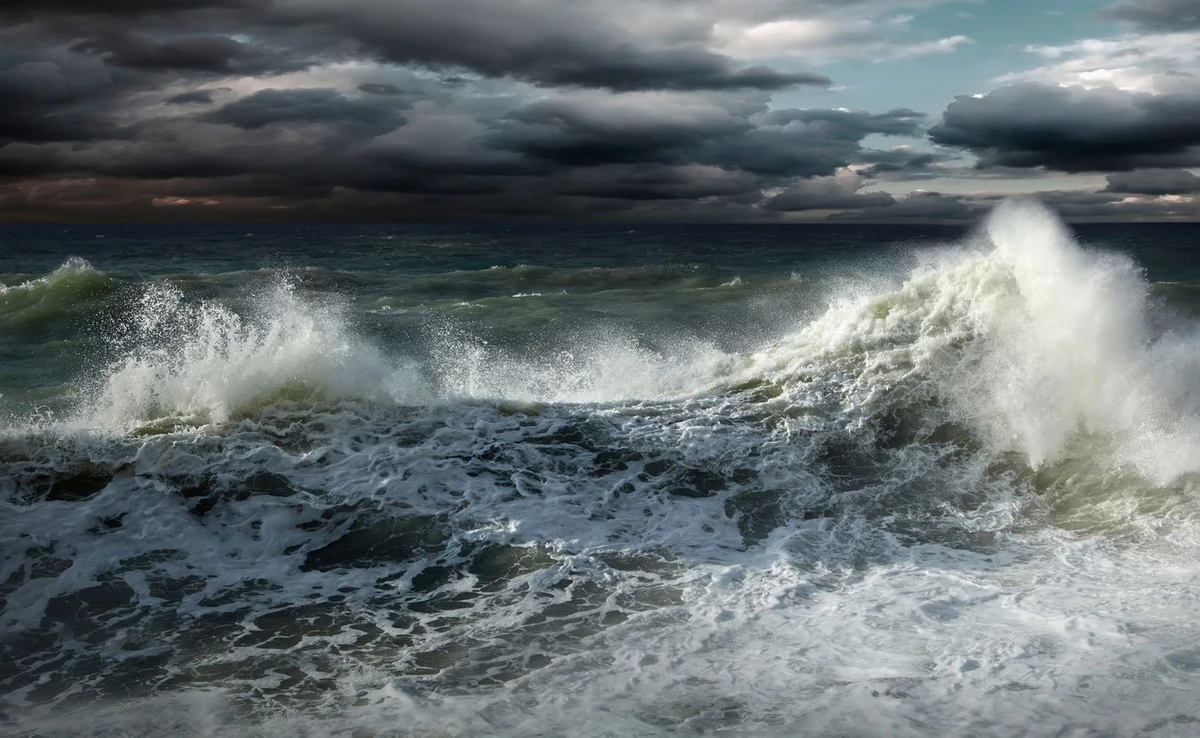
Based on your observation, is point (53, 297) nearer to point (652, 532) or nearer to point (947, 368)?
point (652, 532)

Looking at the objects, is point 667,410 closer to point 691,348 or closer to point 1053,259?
point 1053,259

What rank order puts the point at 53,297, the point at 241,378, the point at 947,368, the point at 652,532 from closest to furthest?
the point at 652,532 < the point at 241,378 < the point at 947,368 < the point at 53,297

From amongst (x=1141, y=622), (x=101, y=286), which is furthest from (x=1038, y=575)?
(x=101, y=286)

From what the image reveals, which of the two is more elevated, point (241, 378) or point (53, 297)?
point (53, 297)

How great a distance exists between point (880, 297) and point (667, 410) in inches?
149

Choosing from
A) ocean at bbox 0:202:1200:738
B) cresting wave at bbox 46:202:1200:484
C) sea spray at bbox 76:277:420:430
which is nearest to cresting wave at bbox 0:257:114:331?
ocean at bbox 0:202:1200:738

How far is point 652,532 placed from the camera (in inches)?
304

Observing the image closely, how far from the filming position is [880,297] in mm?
12039

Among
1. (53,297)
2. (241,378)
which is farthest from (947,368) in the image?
(53,297)

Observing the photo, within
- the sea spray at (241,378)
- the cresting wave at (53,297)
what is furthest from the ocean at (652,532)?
the cresting wave at (53,297)

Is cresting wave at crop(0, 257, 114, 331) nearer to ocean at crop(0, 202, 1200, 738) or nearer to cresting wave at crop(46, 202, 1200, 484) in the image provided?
ocean at crop(0, 202, 1200, 738)

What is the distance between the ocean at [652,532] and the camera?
5.18m

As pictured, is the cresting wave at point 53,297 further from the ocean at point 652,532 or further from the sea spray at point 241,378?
the sea spray at point 241,378

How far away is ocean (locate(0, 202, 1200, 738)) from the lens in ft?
17.0
